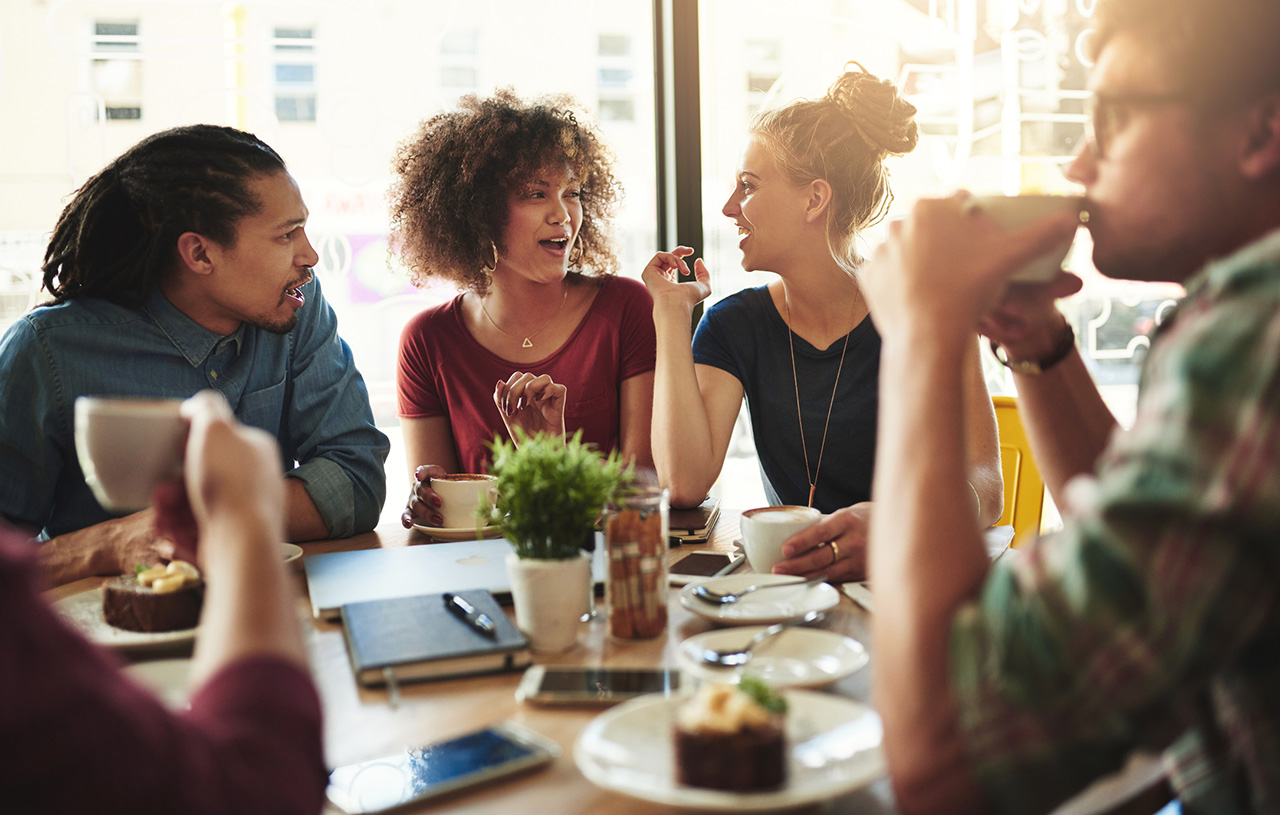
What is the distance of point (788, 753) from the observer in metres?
0.74

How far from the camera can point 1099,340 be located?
342 centimetres

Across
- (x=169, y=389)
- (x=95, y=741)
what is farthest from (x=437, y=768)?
(x=169, y=389)

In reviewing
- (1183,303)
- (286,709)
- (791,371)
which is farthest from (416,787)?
(791,371)

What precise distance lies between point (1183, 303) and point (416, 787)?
2.37 feet

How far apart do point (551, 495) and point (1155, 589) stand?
629 millimetres

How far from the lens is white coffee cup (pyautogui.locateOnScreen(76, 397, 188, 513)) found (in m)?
0.77

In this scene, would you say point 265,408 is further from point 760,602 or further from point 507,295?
point 760,602

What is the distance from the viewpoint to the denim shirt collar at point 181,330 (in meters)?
1.81

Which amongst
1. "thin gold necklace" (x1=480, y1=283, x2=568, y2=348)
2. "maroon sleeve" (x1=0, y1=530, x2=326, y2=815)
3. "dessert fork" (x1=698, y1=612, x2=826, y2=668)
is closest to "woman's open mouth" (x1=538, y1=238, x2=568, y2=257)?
"thin gold necklace" (x1=480, y1=283, x2=568, y2=348)

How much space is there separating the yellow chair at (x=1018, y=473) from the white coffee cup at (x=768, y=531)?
1089 mm

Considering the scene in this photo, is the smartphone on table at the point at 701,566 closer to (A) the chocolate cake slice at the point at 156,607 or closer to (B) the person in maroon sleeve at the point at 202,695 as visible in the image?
(A) the chocolate cake slice at the point at 156,607

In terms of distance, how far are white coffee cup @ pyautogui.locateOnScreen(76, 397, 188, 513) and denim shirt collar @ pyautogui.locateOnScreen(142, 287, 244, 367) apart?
1055 mm

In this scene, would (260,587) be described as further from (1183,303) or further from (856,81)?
(856,81)

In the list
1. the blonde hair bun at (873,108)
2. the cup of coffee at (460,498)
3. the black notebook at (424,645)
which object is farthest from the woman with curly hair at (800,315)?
the black notebook at (424,645)
